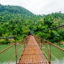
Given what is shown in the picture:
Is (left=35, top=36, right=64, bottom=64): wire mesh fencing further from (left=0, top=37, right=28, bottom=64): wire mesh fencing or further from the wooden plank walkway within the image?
(left=0, top=37, right=28, bottom=64): wire mesh fencing

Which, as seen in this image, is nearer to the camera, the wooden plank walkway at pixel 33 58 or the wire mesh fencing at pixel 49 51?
the wire mesh fencing at pixel 49 51

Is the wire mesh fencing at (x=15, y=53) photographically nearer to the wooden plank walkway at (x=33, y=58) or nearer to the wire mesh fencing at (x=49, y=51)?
the wooden plank walkway at (x=33, y=58)

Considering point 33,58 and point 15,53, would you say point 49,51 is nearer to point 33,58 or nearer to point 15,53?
point 33,58

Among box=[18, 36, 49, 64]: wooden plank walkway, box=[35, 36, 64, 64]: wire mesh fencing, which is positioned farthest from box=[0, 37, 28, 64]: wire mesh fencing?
box=[35, 36, 64, 64]: wire mesh fencing

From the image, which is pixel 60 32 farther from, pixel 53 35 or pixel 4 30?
pixel 4 30

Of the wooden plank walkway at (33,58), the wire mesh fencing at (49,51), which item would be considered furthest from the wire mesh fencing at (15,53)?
the wire mesh fencing at (49,51)

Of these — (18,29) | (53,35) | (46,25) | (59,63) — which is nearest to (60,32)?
(53,35)

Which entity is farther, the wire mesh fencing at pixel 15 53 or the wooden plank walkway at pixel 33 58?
the wooden plank walkway at pixel 33 58

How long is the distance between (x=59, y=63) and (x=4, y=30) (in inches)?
507

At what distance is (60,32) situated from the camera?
15570 millimetres

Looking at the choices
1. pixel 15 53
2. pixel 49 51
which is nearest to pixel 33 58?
pixel 15 53

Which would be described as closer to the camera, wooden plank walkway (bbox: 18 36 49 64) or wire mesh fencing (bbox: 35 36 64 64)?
wire mesh fencing (bbox: 35 36 64 64)

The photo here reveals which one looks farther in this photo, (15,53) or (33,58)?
(33,58)

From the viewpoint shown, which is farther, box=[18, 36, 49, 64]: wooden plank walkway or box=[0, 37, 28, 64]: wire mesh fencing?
box=[18, 36, 49, 64]: wooden plank walkway
